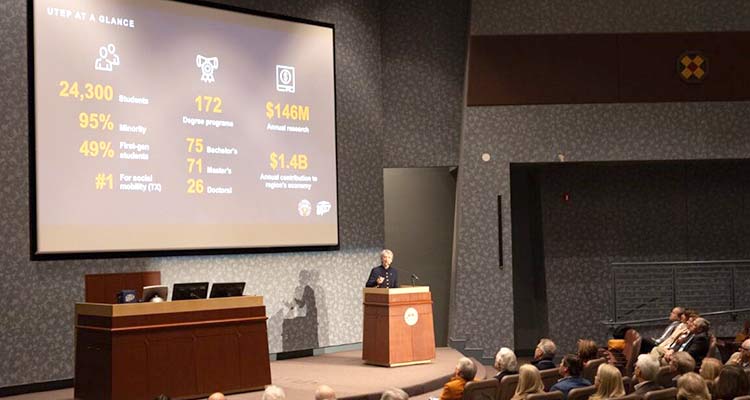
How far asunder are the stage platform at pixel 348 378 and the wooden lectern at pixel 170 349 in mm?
261

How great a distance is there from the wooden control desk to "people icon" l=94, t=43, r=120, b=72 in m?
2.51

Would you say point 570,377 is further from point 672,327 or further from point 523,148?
point 523,148

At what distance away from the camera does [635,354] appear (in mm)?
8125

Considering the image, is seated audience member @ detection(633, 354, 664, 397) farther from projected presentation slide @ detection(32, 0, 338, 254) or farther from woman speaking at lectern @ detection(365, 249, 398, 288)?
projected presentation slide @ detection(32, 0, 338, 254)

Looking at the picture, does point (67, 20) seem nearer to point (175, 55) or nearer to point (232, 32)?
point (175, 55)

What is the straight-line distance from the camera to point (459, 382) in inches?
227

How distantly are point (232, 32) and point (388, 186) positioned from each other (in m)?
3.62

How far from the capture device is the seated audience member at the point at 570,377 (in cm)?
543

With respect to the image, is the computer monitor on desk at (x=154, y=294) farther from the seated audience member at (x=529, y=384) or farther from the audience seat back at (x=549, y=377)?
the seated audience member at (x=529, y=384)

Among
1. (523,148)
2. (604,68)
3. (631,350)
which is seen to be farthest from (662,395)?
(604,68)

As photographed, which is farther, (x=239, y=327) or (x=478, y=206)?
→ (x=478, y=206)

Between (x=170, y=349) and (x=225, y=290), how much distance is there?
775mm

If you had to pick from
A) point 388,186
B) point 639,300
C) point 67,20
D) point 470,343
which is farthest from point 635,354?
point 67,20

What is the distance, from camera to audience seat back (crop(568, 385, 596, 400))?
16.2 ft
